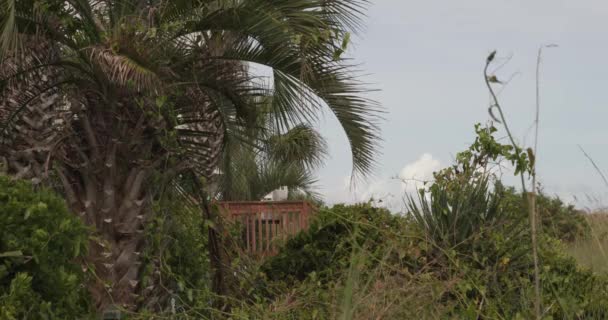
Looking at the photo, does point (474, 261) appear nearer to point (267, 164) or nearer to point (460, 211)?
point (460, 211)

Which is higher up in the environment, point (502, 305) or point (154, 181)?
point (154, 181)

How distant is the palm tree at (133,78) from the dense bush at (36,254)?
3.41ft

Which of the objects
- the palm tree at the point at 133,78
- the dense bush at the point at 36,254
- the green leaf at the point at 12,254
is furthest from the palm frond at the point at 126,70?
the green leaf at the point at 12,254

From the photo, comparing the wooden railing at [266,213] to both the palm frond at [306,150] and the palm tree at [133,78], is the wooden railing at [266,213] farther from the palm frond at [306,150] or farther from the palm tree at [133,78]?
the palm tree at [133,78]

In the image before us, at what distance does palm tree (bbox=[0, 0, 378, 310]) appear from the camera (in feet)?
21.3

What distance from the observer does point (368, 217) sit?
7809 mm

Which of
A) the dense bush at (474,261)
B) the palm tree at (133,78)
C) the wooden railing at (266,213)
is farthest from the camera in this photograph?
the wooden railing at (266,213)

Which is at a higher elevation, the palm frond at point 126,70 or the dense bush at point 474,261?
the palm frond at point 126,70

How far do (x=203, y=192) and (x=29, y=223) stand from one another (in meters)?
2.94

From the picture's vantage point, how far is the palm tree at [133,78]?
21.3ft

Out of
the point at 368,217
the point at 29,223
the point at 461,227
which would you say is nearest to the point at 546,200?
the point at 368,217

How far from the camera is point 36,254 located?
4734 millimetres

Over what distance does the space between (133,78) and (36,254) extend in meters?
1.70

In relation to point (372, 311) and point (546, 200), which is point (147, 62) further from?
point (546, 200)
